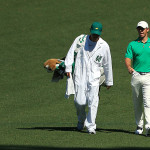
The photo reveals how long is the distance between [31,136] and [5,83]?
961 centimetres

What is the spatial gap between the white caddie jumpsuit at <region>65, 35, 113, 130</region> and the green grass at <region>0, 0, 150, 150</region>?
0.61 metres

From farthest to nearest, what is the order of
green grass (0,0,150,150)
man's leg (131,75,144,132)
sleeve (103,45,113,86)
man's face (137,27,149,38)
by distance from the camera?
sleeve (103,45,113,86)
man's leg (131,75,144,132)
man's face (137,27,149,38)
green grass (0,0,150,150)

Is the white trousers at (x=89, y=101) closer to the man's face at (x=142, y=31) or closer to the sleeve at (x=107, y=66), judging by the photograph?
the sleeve at (x=107, y=66)

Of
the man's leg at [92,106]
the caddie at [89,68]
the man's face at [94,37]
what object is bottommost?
the man's leg at [92,106]

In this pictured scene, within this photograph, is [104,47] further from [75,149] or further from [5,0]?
[5,0]

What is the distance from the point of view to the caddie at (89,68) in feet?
37.6

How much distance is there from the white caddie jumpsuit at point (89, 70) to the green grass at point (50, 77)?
0.61m

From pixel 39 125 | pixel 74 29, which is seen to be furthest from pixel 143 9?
pixel 39 125

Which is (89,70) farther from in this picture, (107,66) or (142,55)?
(142,55)

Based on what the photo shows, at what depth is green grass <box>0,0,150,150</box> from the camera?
1083 cm

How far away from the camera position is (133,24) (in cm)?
3020

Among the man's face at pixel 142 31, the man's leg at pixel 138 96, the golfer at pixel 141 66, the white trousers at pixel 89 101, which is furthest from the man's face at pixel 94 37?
the man's leg at pixel 138 96

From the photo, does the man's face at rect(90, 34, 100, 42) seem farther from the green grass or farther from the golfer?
the green grass

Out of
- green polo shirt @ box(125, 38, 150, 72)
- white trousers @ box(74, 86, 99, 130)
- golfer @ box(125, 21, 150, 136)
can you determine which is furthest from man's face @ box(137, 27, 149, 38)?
white trousers @ box(74, 86, 99, 130)
